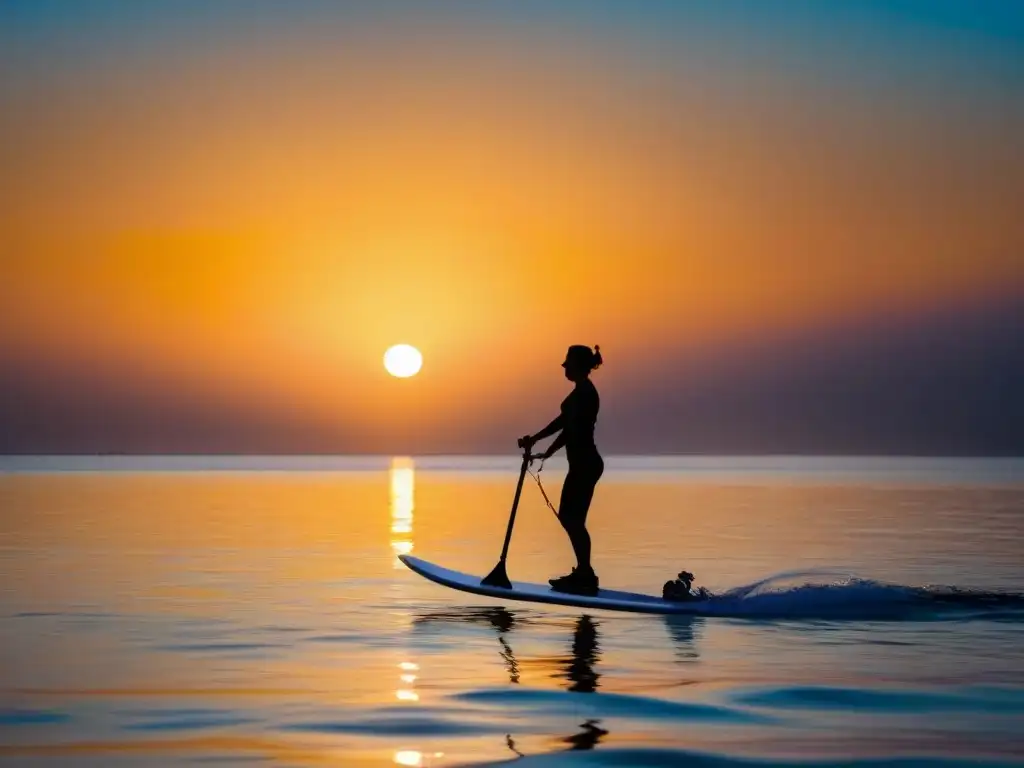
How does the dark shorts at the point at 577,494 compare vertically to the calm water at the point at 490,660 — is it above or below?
above

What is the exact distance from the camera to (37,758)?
9477 mm

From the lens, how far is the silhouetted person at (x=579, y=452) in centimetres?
1745

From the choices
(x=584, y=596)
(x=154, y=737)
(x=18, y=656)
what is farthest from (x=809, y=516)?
(x=154, y=737)

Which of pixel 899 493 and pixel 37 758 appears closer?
pixel 37 758

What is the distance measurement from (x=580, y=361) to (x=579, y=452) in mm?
1132

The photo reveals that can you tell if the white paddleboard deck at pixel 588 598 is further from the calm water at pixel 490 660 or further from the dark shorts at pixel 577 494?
the dark shorts at pixel 577 494

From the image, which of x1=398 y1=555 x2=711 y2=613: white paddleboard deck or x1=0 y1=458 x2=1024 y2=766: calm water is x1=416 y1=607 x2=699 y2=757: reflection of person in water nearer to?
Answer: x1=0 y1=458 x2=1024 y2=766: calm water

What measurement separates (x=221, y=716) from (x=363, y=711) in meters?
1.09

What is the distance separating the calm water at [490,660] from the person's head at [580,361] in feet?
10.1

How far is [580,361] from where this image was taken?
17.6 meters

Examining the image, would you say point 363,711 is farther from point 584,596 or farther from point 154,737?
point 584,596

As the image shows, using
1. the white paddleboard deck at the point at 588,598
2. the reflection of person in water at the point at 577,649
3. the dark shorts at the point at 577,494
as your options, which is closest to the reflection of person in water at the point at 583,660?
the reflection of person in water at the point at 577,649

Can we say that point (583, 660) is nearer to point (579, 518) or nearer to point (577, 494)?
point (579, 518)

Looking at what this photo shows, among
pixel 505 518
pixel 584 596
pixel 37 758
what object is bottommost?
Result: pixel 37 758
